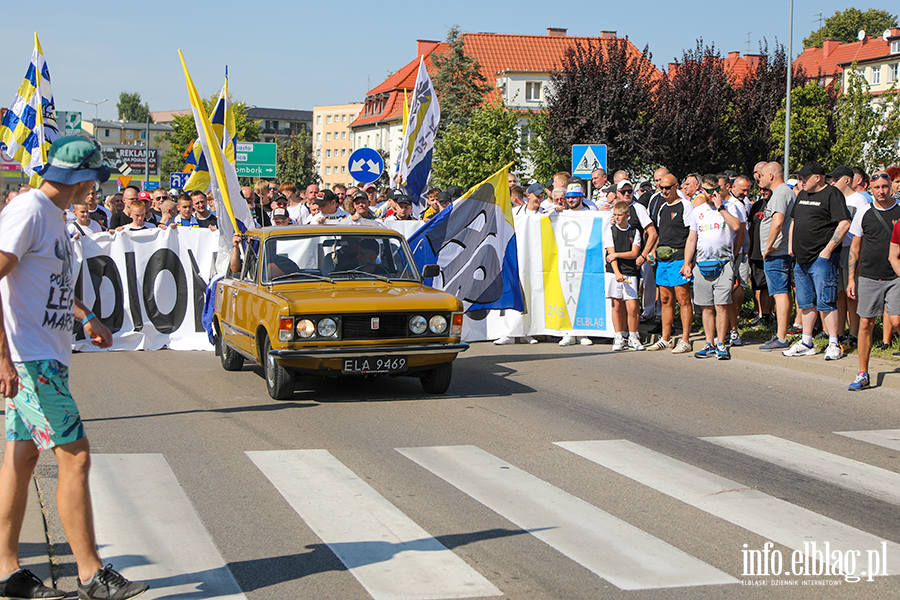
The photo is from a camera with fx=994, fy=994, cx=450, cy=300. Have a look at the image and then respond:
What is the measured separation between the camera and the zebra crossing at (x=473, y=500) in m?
4.60

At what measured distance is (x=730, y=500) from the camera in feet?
19.8

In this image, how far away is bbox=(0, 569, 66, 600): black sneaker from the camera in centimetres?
416

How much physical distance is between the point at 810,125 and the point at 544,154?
506 inches

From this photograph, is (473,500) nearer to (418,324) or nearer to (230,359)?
(418,324)

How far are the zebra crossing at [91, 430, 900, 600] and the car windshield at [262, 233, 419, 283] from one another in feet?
10.4

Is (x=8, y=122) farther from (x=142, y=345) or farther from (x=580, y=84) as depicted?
(x=580, y=84)

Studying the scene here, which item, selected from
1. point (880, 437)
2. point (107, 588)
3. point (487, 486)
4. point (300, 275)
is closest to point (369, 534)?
point (487, 486)

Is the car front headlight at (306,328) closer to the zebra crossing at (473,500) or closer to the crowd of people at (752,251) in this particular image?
the zebra crossing at (473,500)

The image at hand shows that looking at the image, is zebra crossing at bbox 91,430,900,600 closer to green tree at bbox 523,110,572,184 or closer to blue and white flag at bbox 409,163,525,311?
blue and white flag at bbox 409,163,525,311

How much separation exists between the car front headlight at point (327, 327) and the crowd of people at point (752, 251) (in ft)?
17.2

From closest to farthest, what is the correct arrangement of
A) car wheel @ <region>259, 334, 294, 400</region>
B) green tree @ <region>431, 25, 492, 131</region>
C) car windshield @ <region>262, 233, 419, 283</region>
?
car wheel @ <region>259, 334, 294, 400</region> → car windshield @ <region>262, 233, 419, 283</region> → green tree @ <region>431, 25, 492, 131</region>

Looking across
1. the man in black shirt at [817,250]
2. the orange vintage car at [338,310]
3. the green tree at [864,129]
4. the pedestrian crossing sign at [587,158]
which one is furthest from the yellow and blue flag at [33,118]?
the green tree at [864,129]

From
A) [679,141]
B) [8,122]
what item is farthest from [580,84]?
[8,122]

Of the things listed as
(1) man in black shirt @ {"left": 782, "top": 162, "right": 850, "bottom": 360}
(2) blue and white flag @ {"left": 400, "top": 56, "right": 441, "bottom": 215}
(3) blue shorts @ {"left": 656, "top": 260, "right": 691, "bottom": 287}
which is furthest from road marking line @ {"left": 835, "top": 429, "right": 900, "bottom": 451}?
(2) blue and white flag @ {"left": 400, "top": 56, "right": 441, "bottom": 215}
